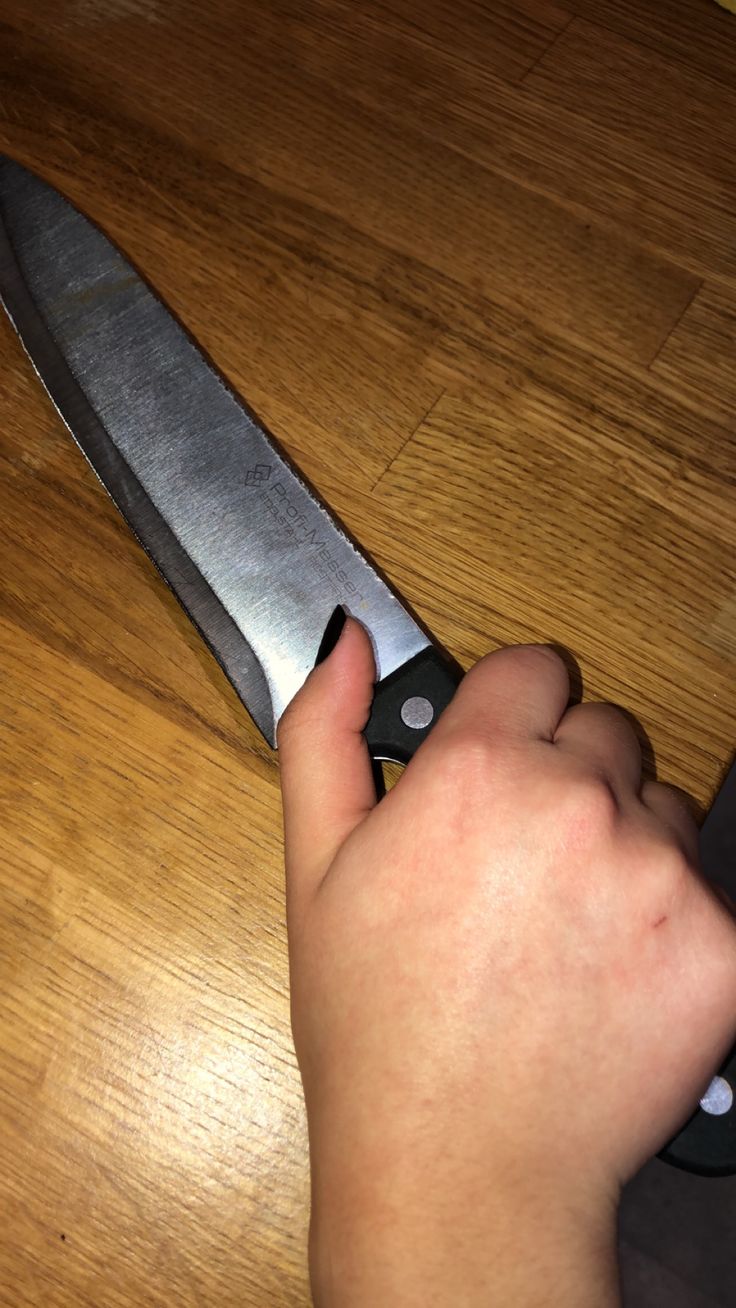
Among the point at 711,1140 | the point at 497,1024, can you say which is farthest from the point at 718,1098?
the point at 497,1024

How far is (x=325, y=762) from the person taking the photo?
0.57 meters

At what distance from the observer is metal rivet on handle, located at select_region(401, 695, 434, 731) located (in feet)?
1.94

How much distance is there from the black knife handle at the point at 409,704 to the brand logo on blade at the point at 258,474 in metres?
0.16

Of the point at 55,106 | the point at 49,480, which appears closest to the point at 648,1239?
the point at 49,480

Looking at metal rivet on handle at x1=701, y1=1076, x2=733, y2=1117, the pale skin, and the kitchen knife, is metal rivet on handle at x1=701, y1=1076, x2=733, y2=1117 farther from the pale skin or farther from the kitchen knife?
the kitchen knife

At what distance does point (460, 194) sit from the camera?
0.78 meters

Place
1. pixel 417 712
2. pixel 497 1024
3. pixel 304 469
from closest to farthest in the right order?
1. pixel 497 1024
2. pixel 417 712
3. pixel 304 469

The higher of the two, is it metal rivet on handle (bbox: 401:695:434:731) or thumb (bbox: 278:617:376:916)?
metal rivet on handle (bbox: 401:695:434:731)

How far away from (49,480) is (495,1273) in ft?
1.79

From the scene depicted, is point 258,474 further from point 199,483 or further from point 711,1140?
point 711,1140

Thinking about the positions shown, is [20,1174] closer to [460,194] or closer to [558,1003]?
[558,1003]

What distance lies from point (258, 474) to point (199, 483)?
0.13ft

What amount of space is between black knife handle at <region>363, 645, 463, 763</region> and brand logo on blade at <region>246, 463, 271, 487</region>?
6.1 inches

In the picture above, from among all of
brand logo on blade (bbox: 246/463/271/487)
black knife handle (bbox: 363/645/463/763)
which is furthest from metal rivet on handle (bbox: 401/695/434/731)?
brand logo on blade (bbox: 246/463/271/487)
